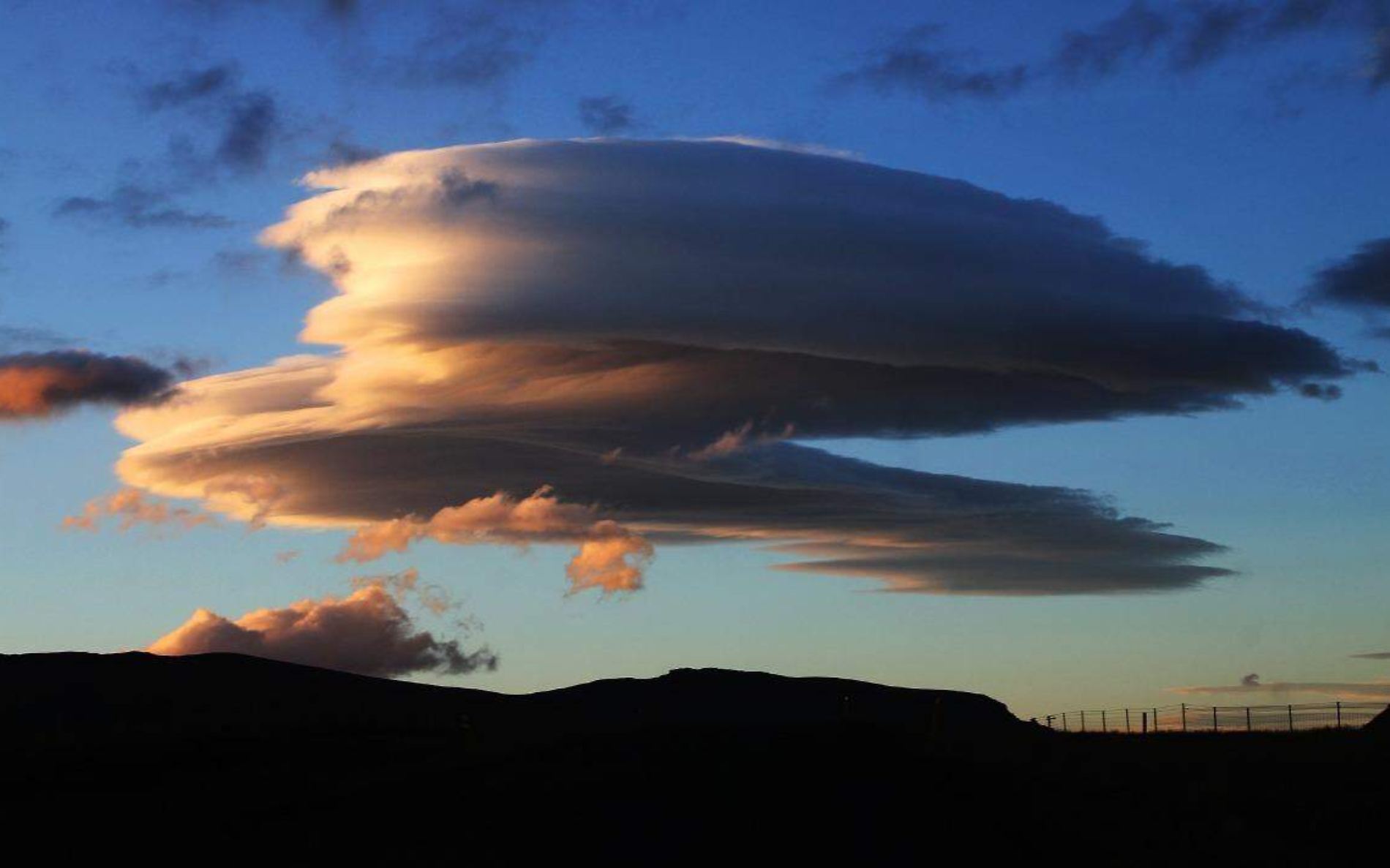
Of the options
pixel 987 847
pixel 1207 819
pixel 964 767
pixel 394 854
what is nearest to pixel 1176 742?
pixel 1207 819

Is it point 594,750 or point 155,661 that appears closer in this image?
point 594,750

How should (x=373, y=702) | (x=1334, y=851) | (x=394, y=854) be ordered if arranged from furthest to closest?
(x=373, y=702)
(x=1334, y=851)
(x=394, y=854)

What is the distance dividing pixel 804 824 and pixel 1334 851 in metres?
20.5

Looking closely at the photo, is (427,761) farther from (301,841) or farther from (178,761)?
(178,761)

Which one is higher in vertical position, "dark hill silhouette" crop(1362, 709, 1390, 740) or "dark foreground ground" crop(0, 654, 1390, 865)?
"dark hill silhouette" crop(1362, 709, 1390, 740)

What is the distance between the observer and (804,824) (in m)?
52.8

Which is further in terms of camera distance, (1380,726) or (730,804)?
(1380,726)

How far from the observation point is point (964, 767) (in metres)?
59.8

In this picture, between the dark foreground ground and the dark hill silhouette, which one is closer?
the dark foreground ground

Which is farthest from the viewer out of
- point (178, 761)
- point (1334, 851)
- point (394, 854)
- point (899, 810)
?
point (178, 761)

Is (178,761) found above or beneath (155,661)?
beneath

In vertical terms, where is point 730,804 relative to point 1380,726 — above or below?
below

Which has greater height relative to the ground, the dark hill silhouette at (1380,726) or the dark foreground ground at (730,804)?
the dark hill silhouette at (1380,726)

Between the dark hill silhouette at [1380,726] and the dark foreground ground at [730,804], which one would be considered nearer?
the dark foreground ground at [730,804]
